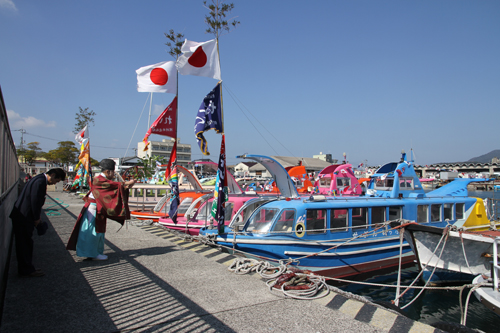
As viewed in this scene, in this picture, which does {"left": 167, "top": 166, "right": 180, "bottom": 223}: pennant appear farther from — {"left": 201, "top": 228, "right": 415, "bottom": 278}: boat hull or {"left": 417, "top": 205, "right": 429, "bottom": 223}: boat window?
{"left": 417, "top": 205, "right": 429, "bottom": 223}: boat window

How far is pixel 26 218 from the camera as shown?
15.7ft

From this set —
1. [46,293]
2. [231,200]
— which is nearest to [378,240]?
[231,200]

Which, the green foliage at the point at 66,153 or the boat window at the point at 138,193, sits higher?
the green foliage at the point at 66,153

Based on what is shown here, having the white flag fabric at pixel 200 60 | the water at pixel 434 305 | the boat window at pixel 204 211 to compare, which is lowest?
the water at pixel 434 305

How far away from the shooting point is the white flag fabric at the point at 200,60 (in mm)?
8719

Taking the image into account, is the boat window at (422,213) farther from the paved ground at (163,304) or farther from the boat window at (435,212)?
the paved ground at (163,304)

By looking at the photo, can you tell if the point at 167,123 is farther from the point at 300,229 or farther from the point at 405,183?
the point at 405,183

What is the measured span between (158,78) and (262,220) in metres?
6.28

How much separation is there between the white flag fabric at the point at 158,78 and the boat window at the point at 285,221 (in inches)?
249

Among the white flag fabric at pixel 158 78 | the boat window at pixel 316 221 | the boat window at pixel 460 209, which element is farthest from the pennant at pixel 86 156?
the boat window at pixel 460 209

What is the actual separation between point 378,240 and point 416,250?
2238mm

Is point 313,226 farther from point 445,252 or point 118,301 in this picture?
point 118,301

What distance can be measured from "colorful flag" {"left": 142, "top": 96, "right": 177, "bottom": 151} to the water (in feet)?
26.7

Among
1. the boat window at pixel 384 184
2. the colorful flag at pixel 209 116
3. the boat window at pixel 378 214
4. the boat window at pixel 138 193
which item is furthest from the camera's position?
the boat window at pixel 138 193
